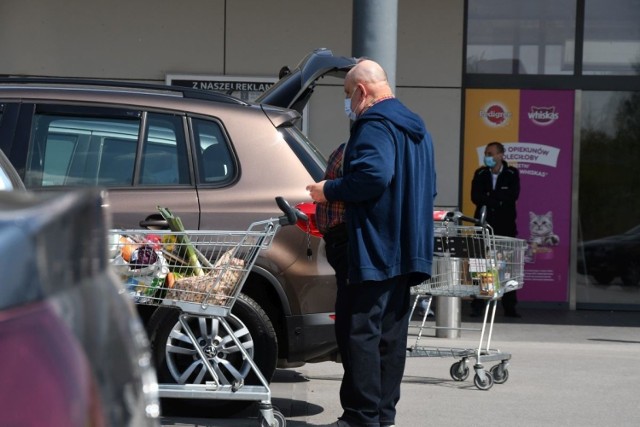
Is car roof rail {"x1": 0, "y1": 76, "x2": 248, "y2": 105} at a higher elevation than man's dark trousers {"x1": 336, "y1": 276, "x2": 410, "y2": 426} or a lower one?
higher

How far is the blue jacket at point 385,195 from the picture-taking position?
5.30 meters

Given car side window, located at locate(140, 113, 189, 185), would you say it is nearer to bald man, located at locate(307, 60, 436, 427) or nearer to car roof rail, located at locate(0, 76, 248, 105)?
car roof rail, located at locate(0, 76, 248, 105)

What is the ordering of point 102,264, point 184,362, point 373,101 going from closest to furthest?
point 102,264 < point 373,101 < point 184,362

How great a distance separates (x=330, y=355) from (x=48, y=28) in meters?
7.18

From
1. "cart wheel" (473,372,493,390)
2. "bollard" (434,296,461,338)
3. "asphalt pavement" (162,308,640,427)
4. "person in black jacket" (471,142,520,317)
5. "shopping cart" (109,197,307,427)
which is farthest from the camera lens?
"person in black jacket" (471,142,520,317)

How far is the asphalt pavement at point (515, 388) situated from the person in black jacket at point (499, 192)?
1161mm

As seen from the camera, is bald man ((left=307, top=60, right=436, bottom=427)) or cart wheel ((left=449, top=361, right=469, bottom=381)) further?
cart wheel ((left=449, top=361, right=469, bottom=381))

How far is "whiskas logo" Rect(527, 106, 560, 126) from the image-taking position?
12172 millimetres

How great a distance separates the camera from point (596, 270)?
12.3 metres


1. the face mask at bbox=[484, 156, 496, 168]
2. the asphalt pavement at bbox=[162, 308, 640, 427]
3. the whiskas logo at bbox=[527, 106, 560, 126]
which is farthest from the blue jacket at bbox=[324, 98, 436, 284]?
the whiskas logo at bbox=[527, 106, 560, 126]

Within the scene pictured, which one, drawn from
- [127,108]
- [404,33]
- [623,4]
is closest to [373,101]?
[127,108]

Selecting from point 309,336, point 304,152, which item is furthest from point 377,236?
point 304,152

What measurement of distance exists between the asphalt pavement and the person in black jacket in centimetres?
116

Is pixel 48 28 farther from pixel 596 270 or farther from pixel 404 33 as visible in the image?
pixel 596 270
